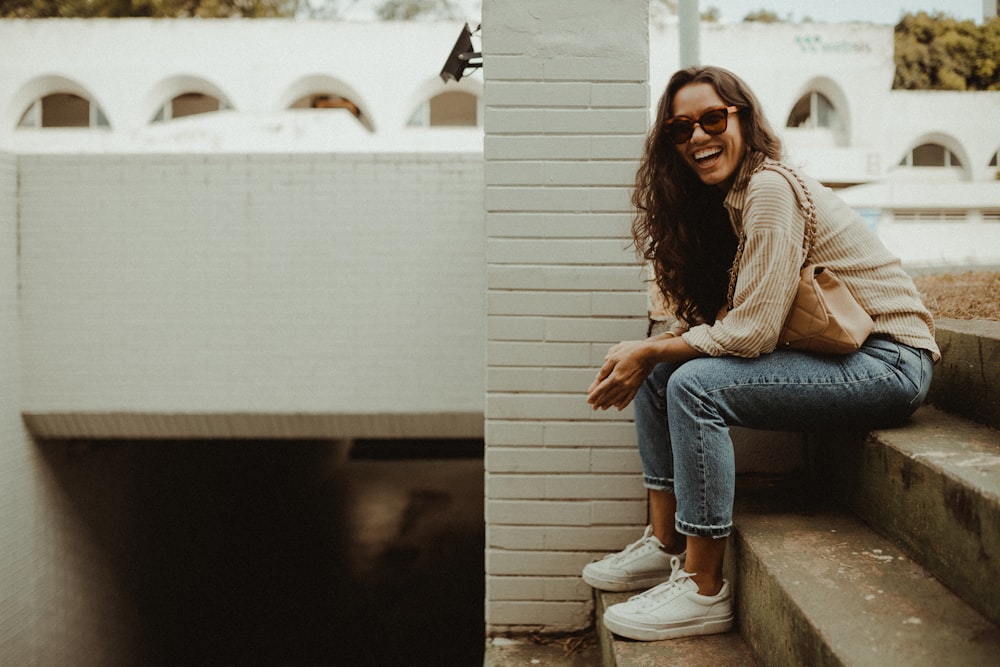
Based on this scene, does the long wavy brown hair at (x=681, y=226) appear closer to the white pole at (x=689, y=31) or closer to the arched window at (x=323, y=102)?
the white pole at (x=689, y=31)

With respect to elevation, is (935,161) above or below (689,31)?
above

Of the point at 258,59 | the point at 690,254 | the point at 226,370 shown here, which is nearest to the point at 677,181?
the point at 690,254

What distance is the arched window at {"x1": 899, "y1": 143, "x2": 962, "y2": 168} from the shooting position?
53.5 feet

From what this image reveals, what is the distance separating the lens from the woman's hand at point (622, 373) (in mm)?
1813

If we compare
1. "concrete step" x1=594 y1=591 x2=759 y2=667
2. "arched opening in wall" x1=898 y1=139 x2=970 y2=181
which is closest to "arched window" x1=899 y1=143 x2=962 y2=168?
"arched opening in wall" x1=898 y1=139 x2=970 y2=181

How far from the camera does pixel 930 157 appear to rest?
1644 centimetres

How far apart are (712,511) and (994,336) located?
973 mm

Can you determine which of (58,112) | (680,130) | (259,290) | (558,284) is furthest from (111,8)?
(680,130)

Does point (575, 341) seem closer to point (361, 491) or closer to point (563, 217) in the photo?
point (563, 217)

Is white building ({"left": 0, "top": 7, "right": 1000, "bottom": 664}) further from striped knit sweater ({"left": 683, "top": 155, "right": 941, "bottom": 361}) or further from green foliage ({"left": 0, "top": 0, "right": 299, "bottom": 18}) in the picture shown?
green foliage ({"left": 0, "top": 0, "right": 299, "bottom": 18})

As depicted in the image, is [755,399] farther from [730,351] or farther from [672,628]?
[672,628]

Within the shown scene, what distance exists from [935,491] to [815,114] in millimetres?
15681

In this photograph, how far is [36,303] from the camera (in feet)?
15.1

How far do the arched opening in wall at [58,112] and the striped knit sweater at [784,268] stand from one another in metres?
15.5
